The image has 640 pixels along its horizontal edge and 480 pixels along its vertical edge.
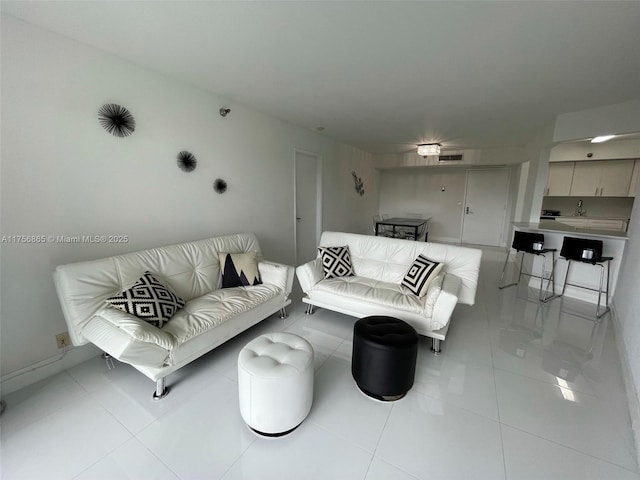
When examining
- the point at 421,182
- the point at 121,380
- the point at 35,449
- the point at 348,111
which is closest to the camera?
the point at 35,449

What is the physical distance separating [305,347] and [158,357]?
35.9 inches

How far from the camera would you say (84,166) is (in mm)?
1967

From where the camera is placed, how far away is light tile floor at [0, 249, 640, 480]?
1279 millimetres

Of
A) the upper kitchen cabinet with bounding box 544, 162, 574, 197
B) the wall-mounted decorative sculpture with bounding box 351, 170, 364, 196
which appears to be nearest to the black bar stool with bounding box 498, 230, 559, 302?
the upper kitchen cabinet with bounding box 544, 162, 574, 197

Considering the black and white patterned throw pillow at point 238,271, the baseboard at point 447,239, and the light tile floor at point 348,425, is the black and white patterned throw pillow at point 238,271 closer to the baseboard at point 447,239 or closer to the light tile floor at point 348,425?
the light tile floor at point 348,425

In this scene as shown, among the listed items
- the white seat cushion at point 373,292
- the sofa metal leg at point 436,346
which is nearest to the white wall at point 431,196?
the white seat cushion at point 373,292

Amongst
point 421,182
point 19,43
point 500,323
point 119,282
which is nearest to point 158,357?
point 119,282

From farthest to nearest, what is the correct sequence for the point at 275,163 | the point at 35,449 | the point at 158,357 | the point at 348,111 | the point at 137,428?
the point at 275,163 → the point at 348,111 → the point at 158,357 → the point at 137,428 → the point at 35,449

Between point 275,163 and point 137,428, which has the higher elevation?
point 275,163

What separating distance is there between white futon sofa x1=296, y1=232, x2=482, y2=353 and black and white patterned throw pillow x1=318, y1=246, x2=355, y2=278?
6cm

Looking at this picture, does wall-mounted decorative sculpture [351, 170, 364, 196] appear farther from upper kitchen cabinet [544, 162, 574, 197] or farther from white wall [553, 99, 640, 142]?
upper kitchen cabinet [544, 162, 574, 197]

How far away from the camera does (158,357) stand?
159 centimetres

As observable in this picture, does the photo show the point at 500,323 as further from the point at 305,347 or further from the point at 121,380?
the point at 121,380

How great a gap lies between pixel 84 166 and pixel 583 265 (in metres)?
5.50
